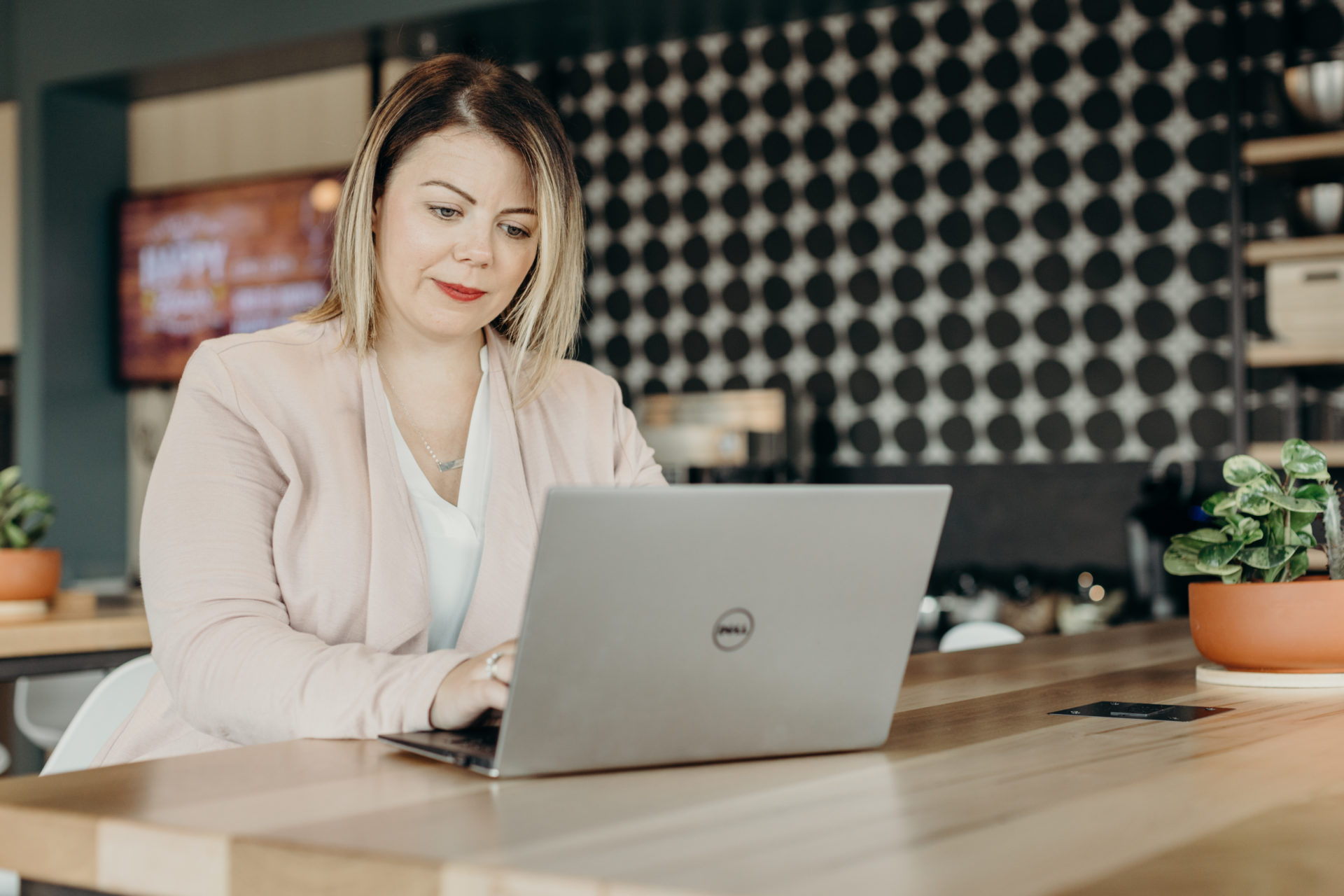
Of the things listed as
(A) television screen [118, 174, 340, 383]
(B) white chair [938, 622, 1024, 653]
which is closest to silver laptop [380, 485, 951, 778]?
(B) white chair [938, 622, 1024, 653]

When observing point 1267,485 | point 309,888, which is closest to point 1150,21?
point 1267,485

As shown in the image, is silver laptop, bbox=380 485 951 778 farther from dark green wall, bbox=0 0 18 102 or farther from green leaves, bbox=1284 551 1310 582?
dark green wall, bbox=0 0 18 102

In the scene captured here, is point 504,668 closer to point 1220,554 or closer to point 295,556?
point 295,556

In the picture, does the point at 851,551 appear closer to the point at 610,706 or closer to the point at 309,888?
the point at 610,706

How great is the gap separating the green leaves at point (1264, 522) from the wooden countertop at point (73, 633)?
5.53 feet

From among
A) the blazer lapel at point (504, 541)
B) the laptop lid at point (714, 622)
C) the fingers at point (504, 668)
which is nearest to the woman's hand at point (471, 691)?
the fingers at point (504, 668)

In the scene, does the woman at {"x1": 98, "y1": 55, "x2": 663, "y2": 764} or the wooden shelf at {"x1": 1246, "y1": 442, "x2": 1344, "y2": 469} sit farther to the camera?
the wooden shelf at {"x1": 1246, "y1": 442, "x2": 1344, "y2": 469}

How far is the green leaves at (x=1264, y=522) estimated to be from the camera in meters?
1.45

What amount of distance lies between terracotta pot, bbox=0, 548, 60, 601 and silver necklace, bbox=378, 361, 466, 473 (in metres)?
1.30

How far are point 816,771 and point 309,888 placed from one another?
0.39 meters

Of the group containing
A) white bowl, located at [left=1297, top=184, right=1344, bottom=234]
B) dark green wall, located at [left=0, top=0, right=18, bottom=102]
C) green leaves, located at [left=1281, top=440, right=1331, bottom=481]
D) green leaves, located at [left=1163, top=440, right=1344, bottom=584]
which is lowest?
green leaves, located at [left=1163, top=440, right=1344, bottom=584]

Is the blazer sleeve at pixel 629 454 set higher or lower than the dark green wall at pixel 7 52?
lower

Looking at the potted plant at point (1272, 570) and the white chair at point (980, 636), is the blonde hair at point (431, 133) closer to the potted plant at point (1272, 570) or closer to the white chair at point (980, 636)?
the potted plant at point (1272, 570)

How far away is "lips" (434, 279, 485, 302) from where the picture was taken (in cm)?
161
